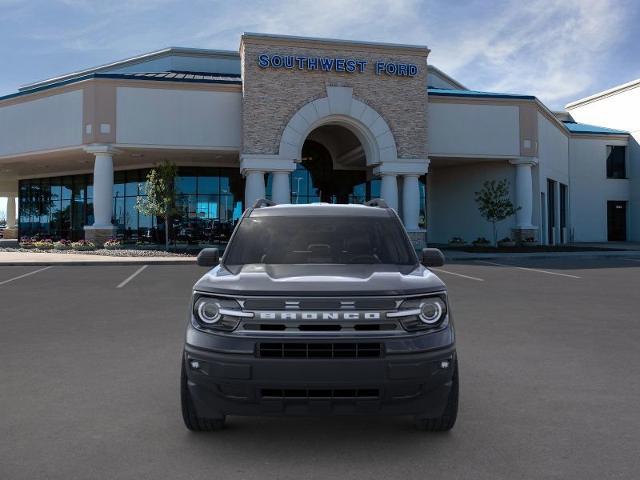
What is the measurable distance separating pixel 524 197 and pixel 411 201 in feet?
23.4

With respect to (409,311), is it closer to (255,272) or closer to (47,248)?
(255,272)

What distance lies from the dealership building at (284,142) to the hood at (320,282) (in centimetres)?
2288

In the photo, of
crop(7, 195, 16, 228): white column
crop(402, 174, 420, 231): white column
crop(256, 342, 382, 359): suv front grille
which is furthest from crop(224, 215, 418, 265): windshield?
crop(7, 195, 16, 228): white column

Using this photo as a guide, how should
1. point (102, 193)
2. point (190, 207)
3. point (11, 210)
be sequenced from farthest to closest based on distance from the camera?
point (11, 210) → point (190, 207) → point (102, 193)

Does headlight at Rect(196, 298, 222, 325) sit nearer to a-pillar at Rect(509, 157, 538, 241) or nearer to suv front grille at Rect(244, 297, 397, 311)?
suv front grille at Rect(244, 297, 397, 311)

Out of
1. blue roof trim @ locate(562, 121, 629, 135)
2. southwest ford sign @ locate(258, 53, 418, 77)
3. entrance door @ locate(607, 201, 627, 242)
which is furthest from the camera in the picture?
entrance door @ locate(607, 201, 627, 242)

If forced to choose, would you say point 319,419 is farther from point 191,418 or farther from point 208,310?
point 208,310

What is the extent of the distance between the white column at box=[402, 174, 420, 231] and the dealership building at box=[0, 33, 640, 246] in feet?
0.24

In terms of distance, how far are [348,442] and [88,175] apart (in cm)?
3758

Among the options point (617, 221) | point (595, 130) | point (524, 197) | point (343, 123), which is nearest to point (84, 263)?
point (343, 123)

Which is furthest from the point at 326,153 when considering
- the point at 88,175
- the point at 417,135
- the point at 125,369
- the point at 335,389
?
the point at 335,389

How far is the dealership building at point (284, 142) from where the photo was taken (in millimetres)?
27484

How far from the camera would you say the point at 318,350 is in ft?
11.8

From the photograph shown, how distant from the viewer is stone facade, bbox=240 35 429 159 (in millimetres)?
27094
